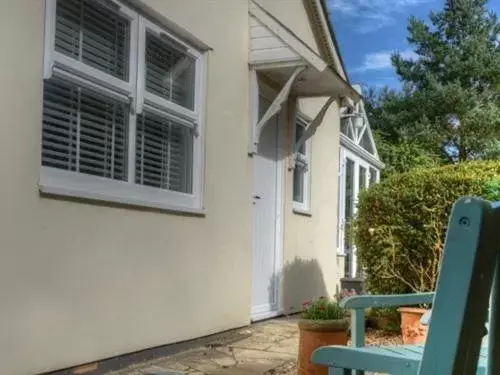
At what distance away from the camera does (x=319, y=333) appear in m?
3.60

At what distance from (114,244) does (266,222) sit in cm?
283

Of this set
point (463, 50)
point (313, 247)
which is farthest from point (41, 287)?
point (463, 50)

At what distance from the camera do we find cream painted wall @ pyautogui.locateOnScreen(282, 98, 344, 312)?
716 centimetres

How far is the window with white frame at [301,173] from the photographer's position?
7595 mm

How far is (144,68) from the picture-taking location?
174 inches

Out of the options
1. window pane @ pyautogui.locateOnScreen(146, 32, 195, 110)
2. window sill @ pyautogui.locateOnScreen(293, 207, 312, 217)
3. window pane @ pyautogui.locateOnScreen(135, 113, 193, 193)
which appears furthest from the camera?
window sill @ pyautogui.locateOnScreen(293, 207, 312, 217)

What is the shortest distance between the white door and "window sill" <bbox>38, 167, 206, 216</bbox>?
4.70ft

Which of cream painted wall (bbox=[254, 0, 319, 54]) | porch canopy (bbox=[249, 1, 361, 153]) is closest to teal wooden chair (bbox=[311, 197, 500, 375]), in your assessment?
porch canopy (bbox=[249, 1, 361, 153])

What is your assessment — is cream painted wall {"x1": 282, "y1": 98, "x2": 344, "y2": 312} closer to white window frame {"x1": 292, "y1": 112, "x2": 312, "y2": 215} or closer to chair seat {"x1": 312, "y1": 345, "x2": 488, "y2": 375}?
white window frame {"x1": 292, "y1": 112, "x2": 312, "y2": 215}

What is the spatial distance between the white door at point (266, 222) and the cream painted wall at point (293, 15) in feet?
3.69

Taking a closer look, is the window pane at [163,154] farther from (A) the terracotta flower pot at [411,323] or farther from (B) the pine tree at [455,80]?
(B) the pine tree at [455,80]

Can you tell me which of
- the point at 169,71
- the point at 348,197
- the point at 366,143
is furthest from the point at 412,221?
the point at 366,143

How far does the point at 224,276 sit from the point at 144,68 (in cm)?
211

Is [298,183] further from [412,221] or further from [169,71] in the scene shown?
[169,71]
